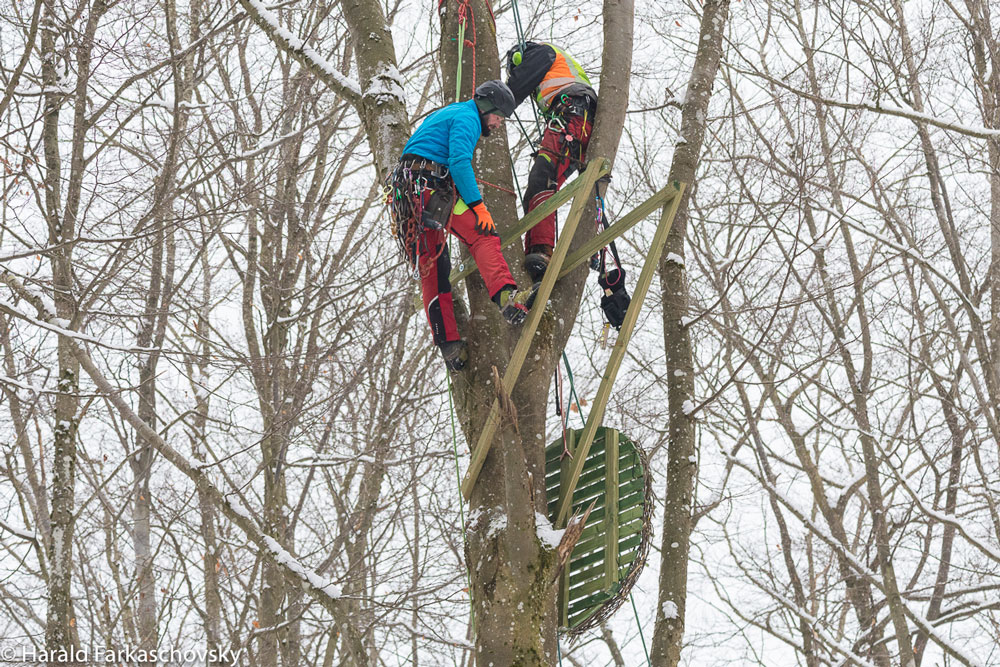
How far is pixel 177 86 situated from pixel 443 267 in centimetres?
199

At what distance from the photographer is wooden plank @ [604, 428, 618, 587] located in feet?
11.8

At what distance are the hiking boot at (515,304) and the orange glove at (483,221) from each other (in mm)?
270

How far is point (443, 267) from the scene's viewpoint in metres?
3.67

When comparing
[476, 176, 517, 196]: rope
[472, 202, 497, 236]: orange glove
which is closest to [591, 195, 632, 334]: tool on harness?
[476, 176, 517, 196]: rope

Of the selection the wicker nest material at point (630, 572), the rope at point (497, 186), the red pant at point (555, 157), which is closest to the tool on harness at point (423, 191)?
the rope at point (497, 186)

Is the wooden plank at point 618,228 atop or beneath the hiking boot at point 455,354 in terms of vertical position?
atop

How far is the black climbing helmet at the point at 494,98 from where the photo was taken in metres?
3.61

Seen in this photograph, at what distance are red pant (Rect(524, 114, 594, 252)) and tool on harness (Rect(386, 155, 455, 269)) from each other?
61 centimetres

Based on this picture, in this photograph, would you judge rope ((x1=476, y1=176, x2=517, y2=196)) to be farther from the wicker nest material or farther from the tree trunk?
the wicker nest material

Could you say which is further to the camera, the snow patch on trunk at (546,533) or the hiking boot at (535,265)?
the hiking boot at (535,265)

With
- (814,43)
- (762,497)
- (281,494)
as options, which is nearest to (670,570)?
(281,494)

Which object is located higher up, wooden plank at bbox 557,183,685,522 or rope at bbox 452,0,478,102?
rope at bbox 452,0,478,102

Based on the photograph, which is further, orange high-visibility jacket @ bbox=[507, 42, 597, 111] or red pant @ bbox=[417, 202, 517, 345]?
orange high-visibility jacket @ bbox=[507, 42, 597, 111]

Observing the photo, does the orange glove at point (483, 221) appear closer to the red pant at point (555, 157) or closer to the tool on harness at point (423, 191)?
the tool on harness at point (423, 191)
